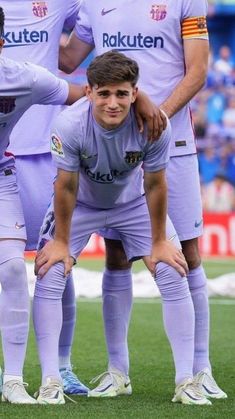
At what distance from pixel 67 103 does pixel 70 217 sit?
2.16ft

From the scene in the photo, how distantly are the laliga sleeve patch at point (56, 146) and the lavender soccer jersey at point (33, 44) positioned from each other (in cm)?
→ 81

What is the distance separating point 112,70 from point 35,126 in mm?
1212

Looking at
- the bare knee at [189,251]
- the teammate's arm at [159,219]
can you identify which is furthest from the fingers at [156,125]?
the bare knee at [189,251]

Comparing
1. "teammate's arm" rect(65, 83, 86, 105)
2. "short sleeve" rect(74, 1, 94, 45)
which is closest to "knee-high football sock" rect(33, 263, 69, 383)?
"teammate's arm" rect(65, 83, 86, 105)

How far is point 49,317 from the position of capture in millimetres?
6078

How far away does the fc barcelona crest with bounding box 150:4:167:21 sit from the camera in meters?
6.77

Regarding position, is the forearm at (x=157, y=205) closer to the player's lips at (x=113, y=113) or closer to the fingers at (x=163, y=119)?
the fingers at (x=163, y=119)

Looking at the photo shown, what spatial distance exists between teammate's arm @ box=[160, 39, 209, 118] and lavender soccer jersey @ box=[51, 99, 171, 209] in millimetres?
554

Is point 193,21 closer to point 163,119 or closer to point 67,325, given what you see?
point 163,119

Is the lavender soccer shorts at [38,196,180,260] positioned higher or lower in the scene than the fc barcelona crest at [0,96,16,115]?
lower

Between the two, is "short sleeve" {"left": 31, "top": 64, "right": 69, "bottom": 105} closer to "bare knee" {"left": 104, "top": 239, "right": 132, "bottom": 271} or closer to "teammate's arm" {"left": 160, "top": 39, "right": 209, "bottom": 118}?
"teammate's arm" {"left": 160, "top": 39, "right": 209, "bottom": 118}

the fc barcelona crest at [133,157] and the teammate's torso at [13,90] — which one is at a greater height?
the teammate's torso at [13,90]

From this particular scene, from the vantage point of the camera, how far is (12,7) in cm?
699

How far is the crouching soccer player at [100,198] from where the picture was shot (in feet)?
19.7
